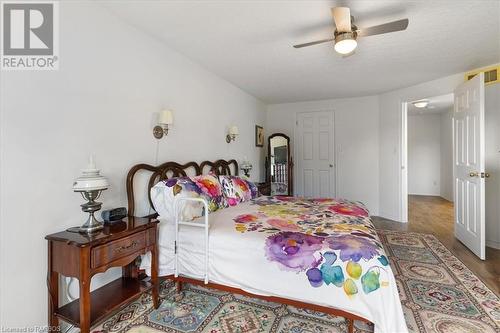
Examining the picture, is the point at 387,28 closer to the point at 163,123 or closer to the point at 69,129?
the point at 163,123

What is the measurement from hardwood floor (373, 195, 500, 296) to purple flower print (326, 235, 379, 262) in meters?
1.59

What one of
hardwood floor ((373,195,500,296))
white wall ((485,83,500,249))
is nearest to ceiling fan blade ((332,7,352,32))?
hardwood floor ((373,195,500,296))

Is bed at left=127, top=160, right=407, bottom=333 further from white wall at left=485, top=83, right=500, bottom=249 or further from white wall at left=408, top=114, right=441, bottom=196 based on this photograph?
white wall at left=408, top=114, right=441, bottom=196

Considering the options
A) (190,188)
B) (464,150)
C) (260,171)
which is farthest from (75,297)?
(464,150)

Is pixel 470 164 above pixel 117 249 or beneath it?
above

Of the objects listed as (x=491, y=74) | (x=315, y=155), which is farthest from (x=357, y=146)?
(x=491, y=74)

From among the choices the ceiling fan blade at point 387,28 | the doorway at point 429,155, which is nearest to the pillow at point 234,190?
the ceiling fan blade at point 387,28

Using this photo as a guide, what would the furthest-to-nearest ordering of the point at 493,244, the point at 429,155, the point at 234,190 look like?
the point at 429,155, the point at 493,244, the point at 234,190

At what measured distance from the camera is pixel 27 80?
5.22ft

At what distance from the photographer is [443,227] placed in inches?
164

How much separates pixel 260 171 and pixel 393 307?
412cm

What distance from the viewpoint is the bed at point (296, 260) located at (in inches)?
60.4

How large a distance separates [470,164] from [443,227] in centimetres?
155

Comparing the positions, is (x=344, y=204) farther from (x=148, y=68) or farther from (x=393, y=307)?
(x=148, y=68)
